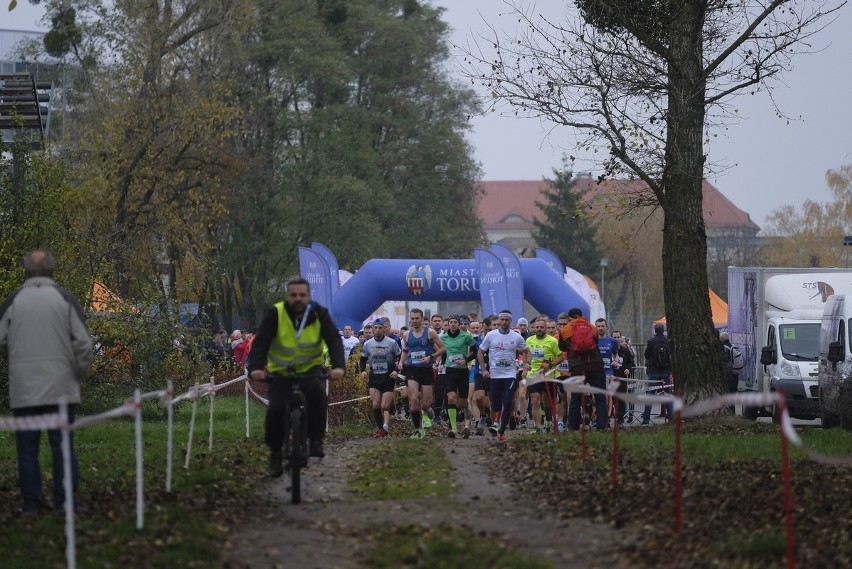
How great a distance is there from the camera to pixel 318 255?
42.9 meters

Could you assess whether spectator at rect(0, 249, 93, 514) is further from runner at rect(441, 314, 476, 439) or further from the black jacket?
the black jacket

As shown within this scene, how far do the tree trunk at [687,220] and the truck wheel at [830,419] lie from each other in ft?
6.89

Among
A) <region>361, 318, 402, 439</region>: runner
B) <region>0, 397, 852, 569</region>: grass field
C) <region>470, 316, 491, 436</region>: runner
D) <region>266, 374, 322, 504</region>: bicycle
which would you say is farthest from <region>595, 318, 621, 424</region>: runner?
<region>266, 374, 322, 504</region>: bicycle

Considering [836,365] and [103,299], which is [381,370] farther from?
[836,365]

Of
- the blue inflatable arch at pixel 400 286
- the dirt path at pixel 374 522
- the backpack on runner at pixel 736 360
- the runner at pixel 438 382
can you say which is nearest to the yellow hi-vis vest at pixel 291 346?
the dirt path at pixel 374 522

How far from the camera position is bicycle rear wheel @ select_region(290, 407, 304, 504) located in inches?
466

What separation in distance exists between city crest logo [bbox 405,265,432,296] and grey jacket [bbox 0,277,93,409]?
30.8m

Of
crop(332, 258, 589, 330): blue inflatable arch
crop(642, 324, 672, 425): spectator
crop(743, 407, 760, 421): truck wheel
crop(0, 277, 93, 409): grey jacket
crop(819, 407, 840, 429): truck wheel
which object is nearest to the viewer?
crop(0, 277, 93, 409): grey jacket

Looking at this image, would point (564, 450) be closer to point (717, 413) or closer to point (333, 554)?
point (717, 413)

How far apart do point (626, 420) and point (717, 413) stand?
338 inches

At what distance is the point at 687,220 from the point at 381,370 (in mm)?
4664

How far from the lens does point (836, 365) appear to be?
22094 mm

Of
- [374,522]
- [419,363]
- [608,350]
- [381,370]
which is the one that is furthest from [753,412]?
[374,522]

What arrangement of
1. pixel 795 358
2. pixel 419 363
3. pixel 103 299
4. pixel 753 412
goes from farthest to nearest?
pixel 753 412
pixel 795 358
pixel 103 299
pixel 419 363
